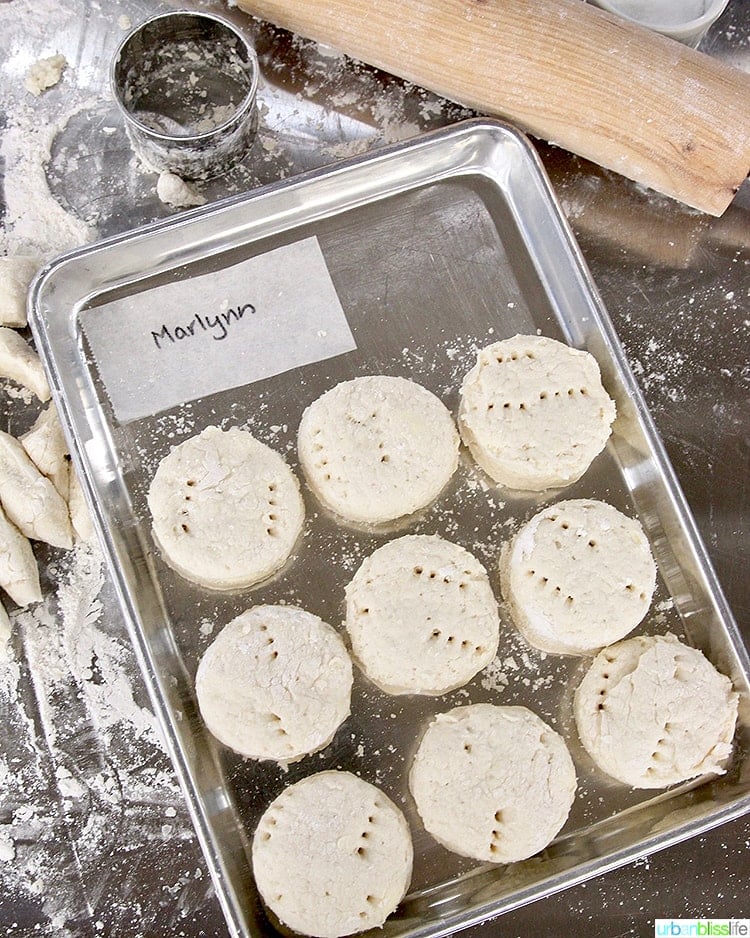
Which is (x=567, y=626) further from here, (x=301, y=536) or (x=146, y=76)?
(x=146, y=76)

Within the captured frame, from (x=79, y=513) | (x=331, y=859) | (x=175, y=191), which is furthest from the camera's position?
(x=175, y=191)

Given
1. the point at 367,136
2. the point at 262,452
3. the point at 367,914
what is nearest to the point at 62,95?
the point at 367,136

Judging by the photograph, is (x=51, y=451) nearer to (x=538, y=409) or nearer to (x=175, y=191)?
(x=175, y=191)

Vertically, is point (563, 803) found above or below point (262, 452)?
below

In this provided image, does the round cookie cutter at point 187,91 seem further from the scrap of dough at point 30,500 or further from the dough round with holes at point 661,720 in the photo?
the dough round with holes at point 661,720


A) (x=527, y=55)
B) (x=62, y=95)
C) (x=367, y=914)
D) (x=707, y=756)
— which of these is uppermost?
(x=527, y=55)

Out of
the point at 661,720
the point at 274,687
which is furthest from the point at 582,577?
the point at 274,687

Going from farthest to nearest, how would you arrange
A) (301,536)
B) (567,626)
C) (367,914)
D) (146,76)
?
1. (146,76)
2. (301,536)
3. (567,626)
4. (367,914)
